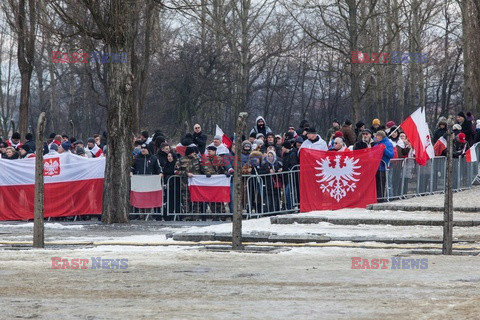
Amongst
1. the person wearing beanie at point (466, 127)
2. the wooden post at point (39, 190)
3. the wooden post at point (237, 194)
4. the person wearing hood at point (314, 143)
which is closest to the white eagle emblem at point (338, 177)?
the person wearing hood at point (314, 143)

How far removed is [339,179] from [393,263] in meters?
8.75

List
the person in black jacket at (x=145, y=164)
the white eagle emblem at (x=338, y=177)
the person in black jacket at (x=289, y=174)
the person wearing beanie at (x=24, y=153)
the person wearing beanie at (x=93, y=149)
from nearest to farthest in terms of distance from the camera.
Result: 1. the white eagle emblem at (x=338, y=177)
2. the person in black jacket at (x=289, y=174)
3. the person in black jacket at (x=145, y=164)
4. the person wearing beanie at (x=24, y=153)
5. the person wearing beanie at (x=93, y=149)

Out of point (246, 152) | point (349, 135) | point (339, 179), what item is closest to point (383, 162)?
point (339, 179)

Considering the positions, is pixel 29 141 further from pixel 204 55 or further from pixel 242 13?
pixel 242 13

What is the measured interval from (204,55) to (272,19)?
1447 cm

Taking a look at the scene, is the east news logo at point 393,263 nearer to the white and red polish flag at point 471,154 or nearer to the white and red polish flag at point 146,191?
the white and red polish flag at point 146,191

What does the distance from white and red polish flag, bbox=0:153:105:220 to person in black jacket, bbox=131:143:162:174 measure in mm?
758

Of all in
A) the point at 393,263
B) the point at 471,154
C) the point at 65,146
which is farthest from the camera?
the point at 65,146

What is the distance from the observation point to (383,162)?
23344 millimetres

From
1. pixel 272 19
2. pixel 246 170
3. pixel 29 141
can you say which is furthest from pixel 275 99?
pixel 246 170

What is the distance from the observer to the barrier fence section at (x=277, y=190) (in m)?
23.7

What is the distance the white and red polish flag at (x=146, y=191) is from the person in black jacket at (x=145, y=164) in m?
0.34

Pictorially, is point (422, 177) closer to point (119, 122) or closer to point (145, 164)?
point (145, 164)

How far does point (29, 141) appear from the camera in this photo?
93.7 feet
